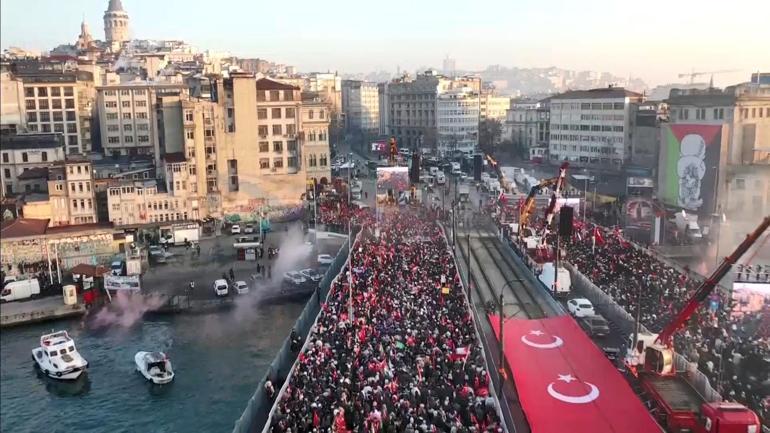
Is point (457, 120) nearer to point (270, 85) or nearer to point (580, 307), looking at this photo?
point (270, 85)

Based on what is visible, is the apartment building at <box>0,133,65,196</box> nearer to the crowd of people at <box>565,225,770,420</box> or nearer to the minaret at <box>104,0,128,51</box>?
the crowd of people at <box>565,225,770,420</box>

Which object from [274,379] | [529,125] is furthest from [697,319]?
[529,125]

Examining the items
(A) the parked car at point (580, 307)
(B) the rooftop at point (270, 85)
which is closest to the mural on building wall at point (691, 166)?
(A) the parked car at point (580, 307)

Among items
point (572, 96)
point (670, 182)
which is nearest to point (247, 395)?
point (670, 182)

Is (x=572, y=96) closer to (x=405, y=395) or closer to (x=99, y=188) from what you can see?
(x=99, y=188)

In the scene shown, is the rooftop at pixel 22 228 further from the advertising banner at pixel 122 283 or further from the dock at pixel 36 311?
the advertising banner at pixel 122 283

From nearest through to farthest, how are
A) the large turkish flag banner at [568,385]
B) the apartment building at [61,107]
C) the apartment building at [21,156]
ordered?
the large turkish flag banner at [568,385]
the apartment building at [21,156]
the apartment building at [61,107]

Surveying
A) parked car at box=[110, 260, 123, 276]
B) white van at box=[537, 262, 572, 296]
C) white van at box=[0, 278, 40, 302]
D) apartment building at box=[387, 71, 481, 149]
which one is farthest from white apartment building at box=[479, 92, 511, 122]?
white van at box=[0, 278, 40, 302]
